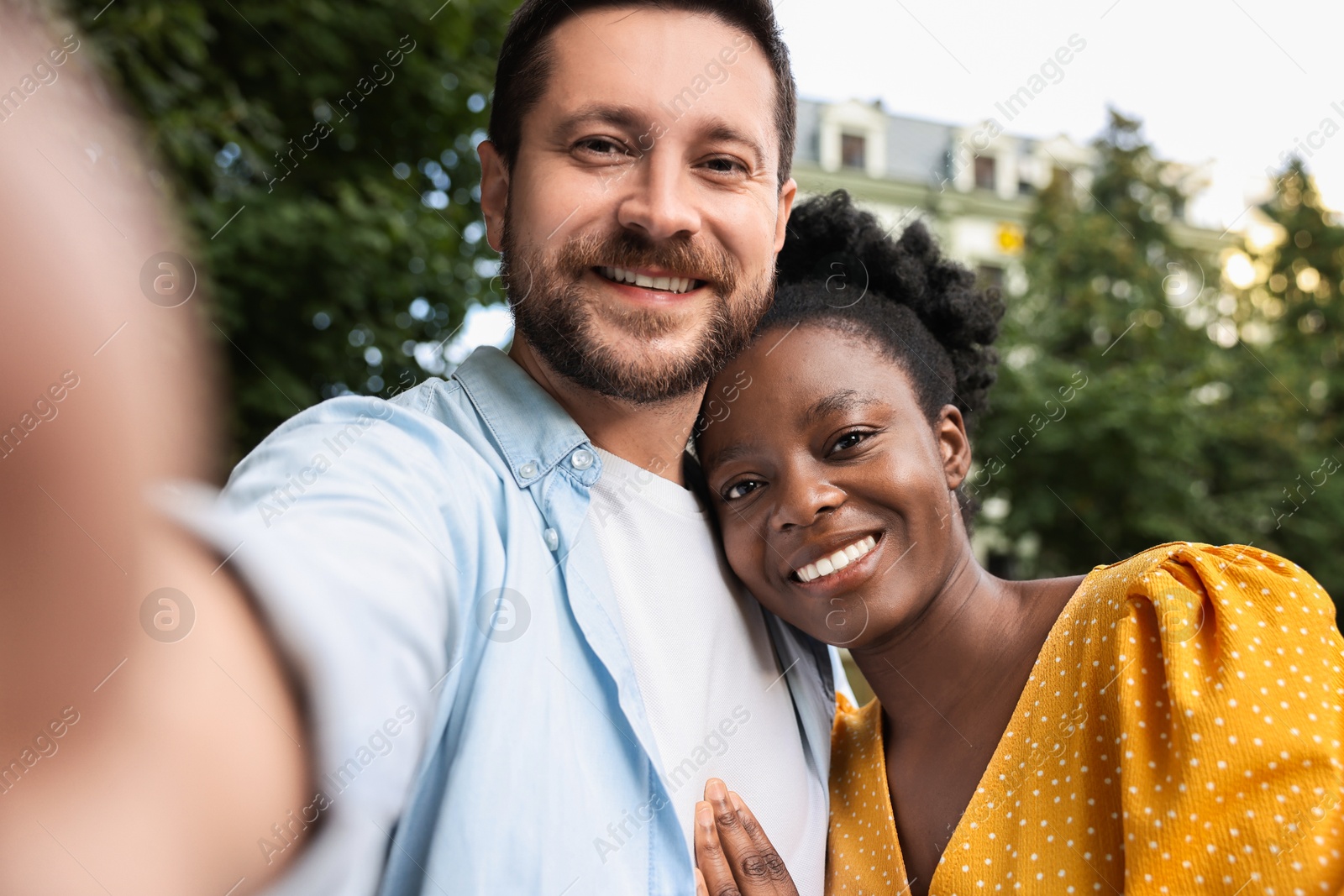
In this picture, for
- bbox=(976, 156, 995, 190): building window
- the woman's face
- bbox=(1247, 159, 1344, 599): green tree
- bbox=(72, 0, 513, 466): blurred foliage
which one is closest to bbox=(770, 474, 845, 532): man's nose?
the woman's face

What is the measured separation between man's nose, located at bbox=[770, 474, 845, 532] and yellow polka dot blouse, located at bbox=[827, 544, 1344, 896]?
18.1 inches

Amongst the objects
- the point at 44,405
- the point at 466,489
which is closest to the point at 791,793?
the point at 466,489

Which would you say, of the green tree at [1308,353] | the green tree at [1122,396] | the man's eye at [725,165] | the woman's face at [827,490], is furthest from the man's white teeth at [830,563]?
the green tree at [1308,353]

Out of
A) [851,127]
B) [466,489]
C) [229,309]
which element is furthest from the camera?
[851,127]

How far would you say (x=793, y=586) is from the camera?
1930 millimetres

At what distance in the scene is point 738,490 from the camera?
2.05 meters

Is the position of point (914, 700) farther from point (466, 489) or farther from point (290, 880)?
point (290, 880)

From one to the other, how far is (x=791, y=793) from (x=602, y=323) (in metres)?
0.92

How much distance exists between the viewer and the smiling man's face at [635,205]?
5.62 ft

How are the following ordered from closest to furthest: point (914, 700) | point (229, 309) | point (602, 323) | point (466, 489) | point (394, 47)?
point (466, 489) < point (602, 323) < point (914, 700) < point (229, 309) < point (394, 47)

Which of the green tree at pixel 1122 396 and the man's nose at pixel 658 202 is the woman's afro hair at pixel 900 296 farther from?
the green tree at pixel 1122 396

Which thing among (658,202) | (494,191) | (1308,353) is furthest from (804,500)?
(1308,353)

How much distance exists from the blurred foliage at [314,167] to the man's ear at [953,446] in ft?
9.95

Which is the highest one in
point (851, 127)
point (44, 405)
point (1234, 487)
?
point (44, 405)
